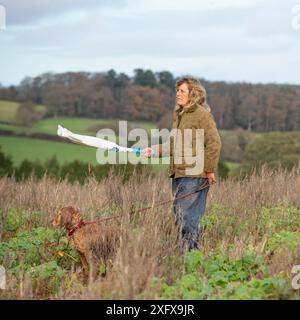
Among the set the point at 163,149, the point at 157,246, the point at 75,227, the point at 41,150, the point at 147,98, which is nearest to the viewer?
the point at 157,246

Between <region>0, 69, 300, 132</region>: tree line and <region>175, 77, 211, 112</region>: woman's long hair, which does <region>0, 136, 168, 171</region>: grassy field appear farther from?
<region>175, 77, 211, 112</region>: woman's long hair

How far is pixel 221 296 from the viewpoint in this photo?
5.15m

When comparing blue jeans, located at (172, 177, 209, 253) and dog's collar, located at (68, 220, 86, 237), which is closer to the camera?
dog's collar, located at (68, 220, 86, 237)

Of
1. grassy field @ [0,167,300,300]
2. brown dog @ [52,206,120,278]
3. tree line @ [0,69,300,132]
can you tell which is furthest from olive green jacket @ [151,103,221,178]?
tree line @ [0,69,300,132]

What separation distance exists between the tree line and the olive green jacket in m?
34.9

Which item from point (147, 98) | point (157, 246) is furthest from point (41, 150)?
point (157, 246)

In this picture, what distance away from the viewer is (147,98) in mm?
50281

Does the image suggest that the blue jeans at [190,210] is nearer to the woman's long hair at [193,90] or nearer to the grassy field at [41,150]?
the woman's long hair at [193,90]

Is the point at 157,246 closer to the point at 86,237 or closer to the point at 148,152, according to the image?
the point at 86,237

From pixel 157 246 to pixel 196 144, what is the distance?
1432 millimetres

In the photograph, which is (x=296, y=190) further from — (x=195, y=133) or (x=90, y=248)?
(x=90, y=248)

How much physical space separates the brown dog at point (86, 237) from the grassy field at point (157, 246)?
0.16 m

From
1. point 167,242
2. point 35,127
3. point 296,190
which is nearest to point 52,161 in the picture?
point 35,127

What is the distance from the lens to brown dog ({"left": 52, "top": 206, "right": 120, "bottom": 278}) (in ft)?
21.6
